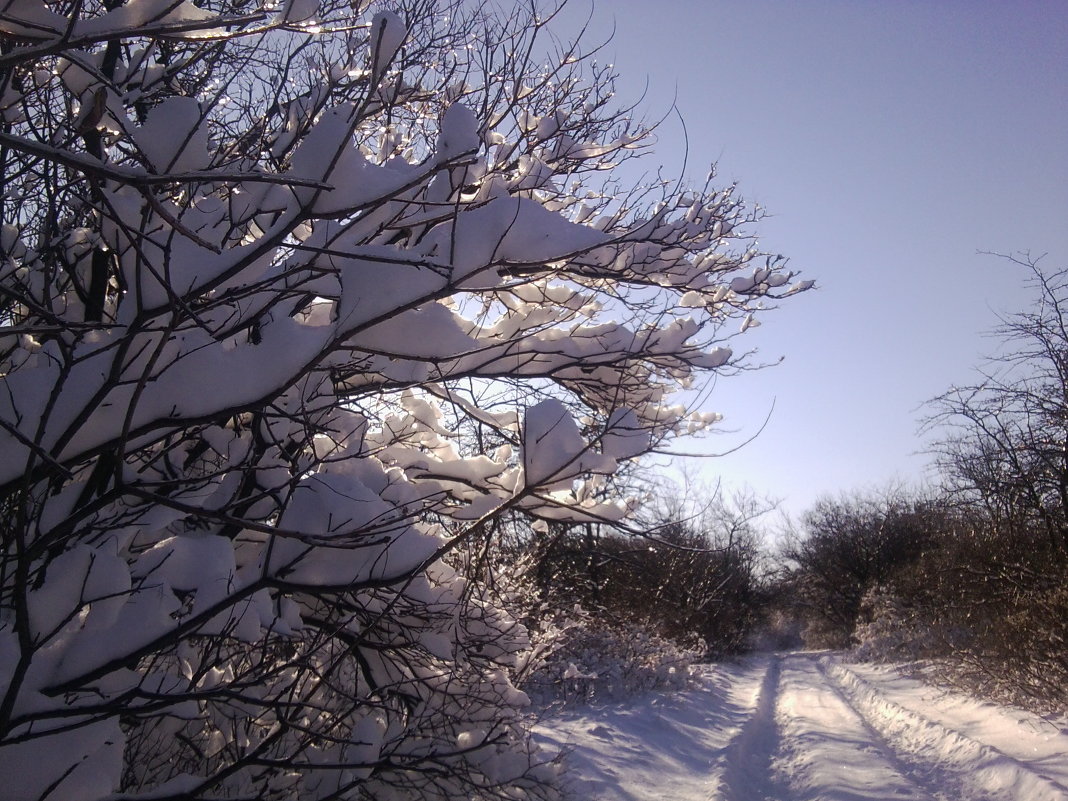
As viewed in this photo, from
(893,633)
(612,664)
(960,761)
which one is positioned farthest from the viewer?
(893,633)

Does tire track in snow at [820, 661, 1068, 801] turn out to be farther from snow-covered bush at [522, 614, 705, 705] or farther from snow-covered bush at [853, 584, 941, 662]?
snow-covered bush at [853, 584, 941, 662]

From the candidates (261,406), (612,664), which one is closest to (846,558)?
(612,664)

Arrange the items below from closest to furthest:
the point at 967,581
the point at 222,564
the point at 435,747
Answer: the point at 222,564
the point at 435,747
the point at 967,581

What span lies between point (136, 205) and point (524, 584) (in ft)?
14.1

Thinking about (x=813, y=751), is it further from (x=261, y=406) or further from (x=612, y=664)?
(x=261, y=406)

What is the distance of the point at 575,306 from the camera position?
4.14 metres

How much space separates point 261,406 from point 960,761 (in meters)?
8.06

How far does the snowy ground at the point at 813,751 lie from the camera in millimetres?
6008

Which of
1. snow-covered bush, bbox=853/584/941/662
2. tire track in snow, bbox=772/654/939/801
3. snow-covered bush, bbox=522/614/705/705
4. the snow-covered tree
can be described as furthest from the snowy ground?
snow-covered bush, bbox=853/584/941/662

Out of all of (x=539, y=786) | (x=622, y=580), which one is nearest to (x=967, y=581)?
(x=622, y=580)

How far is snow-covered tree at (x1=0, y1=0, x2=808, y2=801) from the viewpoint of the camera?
181cm

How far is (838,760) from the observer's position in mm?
7559

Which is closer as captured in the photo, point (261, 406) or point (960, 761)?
point (261, 406)

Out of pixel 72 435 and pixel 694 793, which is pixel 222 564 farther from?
pixel 694 793
